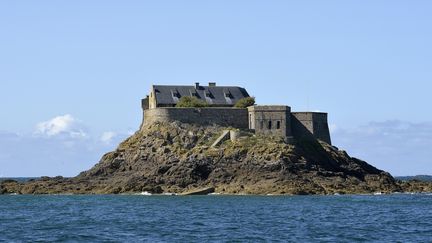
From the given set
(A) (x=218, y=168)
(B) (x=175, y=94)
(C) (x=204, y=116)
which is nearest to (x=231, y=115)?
(C) (x=204, y=116)

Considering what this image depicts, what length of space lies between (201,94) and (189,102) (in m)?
4.09

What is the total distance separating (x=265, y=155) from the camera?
93.2m

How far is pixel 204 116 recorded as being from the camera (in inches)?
4013

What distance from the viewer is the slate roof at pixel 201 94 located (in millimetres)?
106106

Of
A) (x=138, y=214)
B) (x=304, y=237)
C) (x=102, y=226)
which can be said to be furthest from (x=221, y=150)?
(x=304, y=237)

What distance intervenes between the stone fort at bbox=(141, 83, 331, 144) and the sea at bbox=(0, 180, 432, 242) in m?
12.8

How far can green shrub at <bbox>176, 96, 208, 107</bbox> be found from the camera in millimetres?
103375

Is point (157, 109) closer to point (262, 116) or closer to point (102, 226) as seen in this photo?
point (262, 116)

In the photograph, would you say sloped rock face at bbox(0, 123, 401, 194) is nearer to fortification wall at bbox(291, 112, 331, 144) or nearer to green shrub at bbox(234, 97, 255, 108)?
fortification wall at bbox(291, 112, 331, 144)

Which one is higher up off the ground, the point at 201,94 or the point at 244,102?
the point at 201,94

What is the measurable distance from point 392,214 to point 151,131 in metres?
37.1

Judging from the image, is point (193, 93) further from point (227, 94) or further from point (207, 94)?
point (227, 94)

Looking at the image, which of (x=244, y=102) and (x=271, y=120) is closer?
(x=271, y=120)

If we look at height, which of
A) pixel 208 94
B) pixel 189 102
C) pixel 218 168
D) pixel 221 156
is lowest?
pixel 218 168
